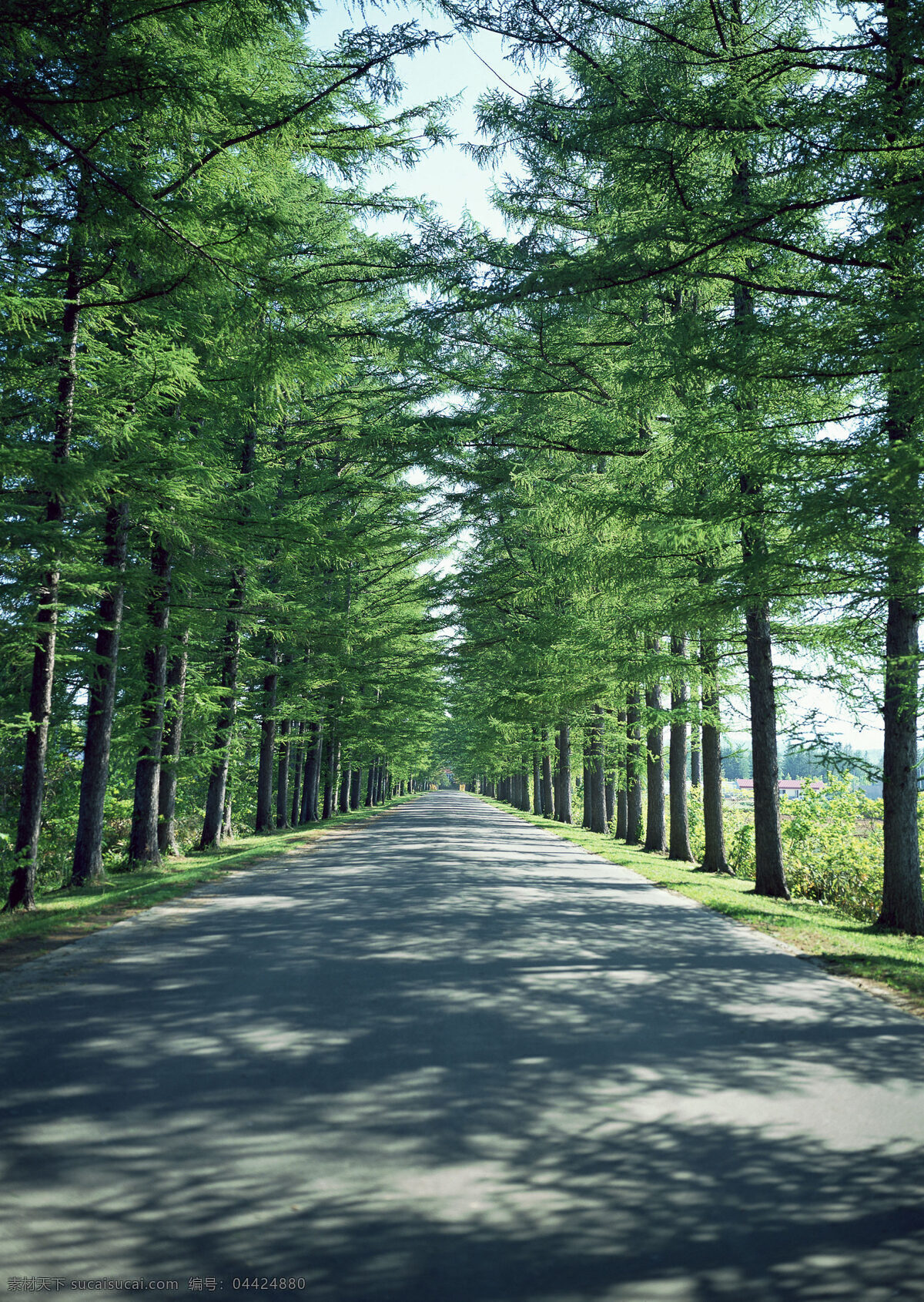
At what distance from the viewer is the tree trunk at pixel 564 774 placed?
3141cm

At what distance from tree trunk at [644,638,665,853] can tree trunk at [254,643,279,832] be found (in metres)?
11.0

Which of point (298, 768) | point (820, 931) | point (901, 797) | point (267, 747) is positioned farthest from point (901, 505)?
point (298, 768)

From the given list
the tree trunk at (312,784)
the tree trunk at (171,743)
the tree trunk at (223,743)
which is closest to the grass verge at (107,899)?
the tree trunk at (171,743)

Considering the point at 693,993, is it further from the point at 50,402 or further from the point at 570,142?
the point at 50,402

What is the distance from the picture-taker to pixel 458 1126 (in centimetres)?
387

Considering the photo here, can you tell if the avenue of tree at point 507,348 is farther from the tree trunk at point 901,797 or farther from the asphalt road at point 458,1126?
the asphalt road at point 458,1126

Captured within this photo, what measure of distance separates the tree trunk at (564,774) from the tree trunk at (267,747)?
1078 cm

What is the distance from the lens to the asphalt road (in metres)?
2.87

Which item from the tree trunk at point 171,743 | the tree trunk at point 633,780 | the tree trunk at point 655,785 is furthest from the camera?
the tree trunk at point 633,780

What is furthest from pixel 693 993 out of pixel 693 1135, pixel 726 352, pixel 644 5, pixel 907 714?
pixel 644 5

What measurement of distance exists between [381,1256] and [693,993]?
4.16 m

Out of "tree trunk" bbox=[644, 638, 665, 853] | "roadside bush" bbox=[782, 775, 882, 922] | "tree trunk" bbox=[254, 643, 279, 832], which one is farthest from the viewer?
"tree trunk" bbox=[254, 643, 279, 832]

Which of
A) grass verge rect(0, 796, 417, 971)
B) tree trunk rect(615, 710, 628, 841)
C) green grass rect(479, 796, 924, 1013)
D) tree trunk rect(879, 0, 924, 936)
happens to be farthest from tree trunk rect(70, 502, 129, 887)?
tree trunk rect(615, 710, 628, 841)

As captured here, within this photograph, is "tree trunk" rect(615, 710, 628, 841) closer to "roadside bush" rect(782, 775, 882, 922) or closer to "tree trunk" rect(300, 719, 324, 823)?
"roadside bush" rect(782, 775, 882, 922)
